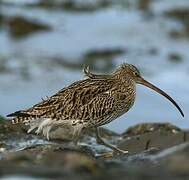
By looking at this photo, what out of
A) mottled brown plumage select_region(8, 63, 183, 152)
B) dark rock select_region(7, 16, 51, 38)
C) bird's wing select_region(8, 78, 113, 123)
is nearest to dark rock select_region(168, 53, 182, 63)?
dark rock select_region(7, 16, 51, 38)

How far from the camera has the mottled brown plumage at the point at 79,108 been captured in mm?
12758

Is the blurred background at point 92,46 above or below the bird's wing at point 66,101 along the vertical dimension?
above

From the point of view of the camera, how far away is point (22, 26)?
33562 mm

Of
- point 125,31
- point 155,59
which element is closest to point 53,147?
point 155,59

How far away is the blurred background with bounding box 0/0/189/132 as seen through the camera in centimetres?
2331

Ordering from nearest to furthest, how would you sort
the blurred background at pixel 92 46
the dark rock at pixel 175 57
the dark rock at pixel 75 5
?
the blurred background at pixel 92 46 < the dark rock at pixel 175 57 < the dark rock at pixel 75 5

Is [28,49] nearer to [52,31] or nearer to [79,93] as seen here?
[52,31]

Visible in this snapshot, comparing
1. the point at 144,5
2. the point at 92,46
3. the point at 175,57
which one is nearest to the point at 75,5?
the point at 144,5

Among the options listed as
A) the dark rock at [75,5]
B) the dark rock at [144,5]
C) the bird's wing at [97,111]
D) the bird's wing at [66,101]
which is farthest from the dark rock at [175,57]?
the bird's wing at [97,111]

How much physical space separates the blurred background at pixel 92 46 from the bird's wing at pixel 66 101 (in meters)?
6.63

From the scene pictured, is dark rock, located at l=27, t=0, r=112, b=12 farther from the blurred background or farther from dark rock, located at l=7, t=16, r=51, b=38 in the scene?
dark rock, located at l=7, t=16, r=51, b=38

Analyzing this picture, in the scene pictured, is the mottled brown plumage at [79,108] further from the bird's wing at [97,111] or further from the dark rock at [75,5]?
the dark rock at [75,5]

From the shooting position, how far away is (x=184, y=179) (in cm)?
802

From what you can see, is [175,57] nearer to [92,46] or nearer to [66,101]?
[92,46]
